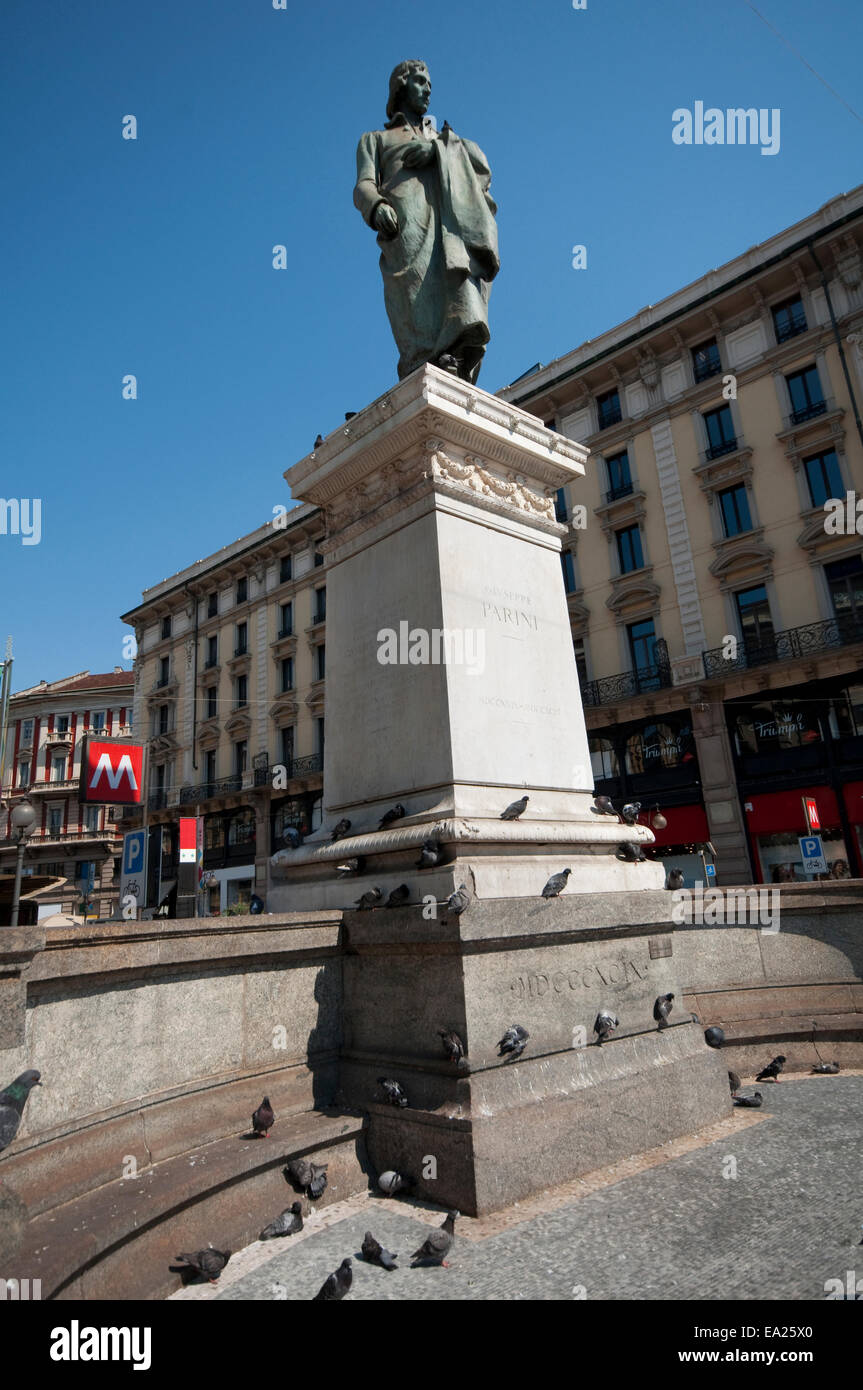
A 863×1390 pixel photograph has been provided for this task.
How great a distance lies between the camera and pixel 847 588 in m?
23.3

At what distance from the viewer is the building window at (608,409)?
30.0 meters

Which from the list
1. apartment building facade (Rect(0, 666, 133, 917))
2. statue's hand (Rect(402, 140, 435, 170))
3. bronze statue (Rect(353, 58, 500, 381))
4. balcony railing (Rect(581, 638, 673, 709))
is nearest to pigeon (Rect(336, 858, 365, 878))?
bronze statue (Rect(353, 58, 500, 381))

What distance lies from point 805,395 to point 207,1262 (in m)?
28.0

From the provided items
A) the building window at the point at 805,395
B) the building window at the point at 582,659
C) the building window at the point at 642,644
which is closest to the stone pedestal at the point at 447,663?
the building window at the point at 642,644

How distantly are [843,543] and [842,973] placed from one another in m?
19.3

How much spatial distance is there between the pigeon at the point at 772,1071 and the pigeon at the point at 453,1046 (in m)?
3.24

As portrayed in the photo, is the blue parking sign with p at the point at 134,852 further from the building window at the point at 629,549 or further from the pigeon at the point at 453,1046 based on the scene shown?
the building window at the point at 629,549

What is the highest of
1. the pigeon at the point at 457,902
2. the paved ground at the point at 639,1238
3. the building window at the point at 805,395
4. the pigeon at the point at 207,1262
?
the building window at the point at 805,395

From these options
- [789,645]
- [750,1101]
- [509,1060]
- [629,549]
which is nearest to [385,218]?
[509,1060]

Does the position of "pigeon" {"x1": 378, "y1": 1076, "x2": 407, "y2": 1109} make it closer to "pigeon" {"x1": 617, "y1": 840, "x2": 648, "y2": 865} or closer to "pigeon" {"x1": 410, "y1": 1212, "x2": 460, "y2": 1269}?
"pigeon" {"x1": 410, "y1": 1212, "x2": 460, "y2": 1269}

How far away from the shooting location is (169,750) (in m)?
45.0

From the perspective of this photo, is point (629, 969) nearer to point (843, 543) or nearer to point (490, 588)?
point (490, 588)

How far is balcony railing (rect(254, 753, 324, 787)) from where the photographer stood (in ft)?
119
